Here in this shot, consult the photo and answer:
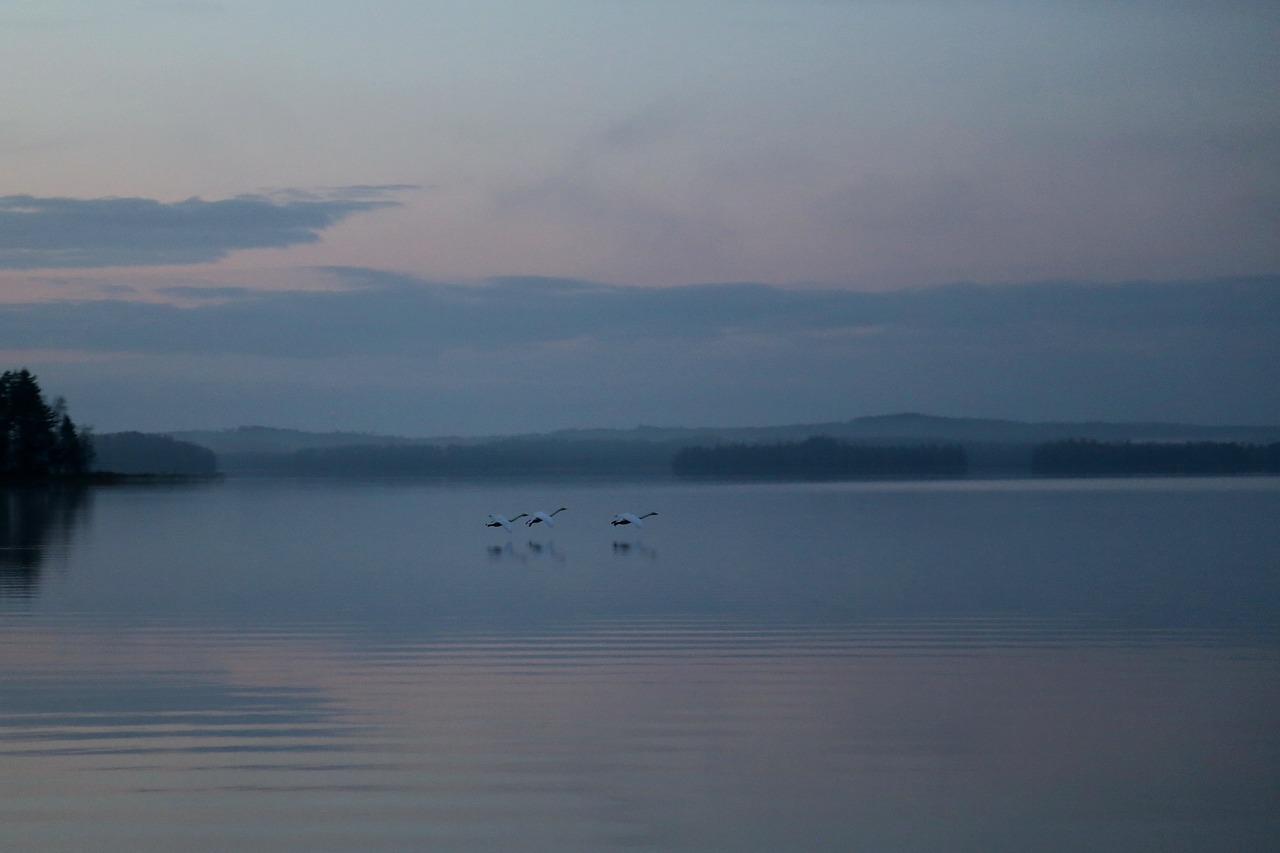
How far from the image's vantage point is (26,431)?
59.7m

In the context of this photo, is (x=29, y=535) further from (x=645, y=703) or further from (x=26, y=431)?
(x=26, y=431)

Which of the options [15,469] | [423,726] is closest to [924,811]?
[423,726]

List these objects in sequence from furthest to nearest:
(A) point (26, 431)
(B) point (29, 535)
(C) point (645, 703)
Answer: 1. (A) point (26, 431)
2. (B) point (29, 535)
3. (C) point (645, 703)

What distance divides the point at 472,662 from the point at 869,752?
3718 millimetres

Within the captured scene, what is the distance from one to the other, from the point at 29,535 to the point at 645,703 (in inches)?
759

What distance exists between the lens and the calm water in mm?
5809

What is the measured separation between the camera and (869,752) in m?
7.01

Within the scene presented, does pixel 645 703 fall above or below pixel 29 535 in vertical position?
below

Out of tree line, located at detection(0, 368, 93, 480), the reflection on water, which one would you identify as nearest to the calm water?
the reflection on water

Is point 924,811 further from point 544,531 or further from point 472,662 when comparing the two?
point 544,531

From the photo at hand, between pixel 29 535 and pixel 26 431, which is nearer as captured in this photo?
pixel 29 535

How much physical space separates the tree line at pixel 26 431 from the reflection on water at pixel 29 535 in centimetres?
1410

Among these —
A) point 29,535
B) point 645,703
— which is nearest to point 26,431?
point 29,535

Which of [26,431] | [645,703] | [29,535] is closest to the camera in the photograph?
[645,703]
